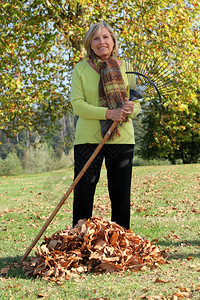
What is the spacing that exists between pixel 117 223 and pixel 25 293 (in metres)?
1.25

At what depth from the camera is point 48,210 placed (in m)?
7.60

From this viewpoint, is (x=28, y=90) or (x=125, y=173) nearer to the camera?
(x=125, y=173)


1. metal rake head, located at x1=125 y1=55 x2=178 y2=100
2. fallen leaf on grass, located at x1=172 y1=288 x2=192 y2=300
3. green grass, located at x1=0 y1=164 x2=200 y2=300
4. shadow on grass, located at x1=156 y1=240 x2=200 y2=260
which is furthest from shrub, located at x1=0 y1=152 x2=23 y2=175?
fallen leaf on grass, located at x1=172 y1=288 x2=192 y2=300

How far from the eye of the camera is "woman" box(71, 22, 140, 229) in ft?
11.6

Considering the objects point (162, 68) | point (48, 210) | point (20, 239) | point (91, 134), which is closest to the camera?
point (91, 134)

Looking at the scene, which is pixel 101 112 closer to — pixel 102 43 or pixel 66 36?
pixel 102 43

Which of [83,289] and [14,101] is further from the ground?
[14,101]

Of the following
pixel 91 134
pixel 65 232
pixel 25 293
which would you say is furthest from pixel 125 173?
pixel 25 293

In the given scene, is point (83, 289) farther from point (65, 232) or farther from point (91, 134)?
point (91, 134)

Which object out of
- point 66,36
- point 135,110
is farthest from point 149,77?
point 66,36

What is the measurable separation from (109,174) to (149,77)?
1.11 metres

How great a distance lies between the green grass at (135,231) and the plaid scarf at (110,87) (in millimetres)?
1396

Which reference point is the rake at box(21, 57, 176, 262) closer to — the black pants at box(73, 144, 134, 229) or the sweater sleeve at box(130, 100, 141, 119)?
the sweater sleeve at box(130, 100, 141, 119)

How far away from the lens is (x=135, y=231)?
5.47 metres
